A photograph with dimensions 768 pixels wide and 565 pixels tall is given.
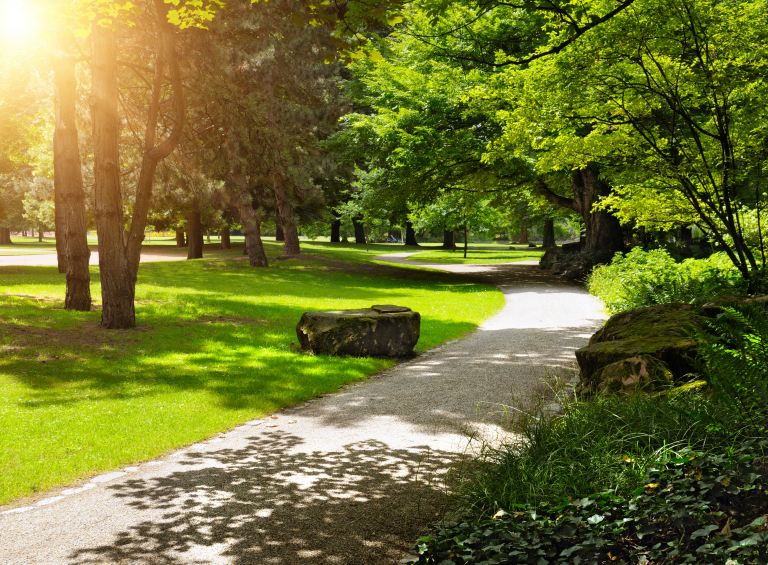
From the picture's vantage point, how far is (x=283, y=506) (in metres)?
4.38

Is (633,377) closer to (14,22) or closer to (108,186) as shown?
(108,186)

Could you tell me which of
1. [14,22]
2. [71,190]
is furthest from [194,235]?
[71,190]

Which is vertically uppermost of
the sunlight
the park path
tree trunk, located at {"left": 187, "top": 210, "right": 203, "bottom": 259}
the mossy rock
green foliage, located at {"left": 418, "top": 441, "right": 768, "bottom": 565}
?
the sunlight

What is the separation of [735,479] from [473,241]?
84.9 meters

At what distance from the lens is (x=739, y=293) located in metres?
9.95

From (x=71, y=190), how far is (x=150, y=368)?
21.3 ft

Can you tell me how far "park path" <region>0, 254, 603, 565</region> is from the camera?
3762mm

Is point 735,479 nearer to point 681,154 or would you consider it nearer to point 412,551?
point 412,551

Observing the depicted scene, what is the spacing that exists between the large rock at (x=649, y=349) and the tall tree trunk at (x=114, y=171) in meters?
9.04

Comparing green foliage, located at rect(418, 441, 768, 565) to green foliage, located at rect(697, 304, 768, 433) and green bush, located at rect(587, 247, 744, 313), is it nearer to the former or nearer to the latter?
green foliage, located at rect(697, 304, 768, 433)

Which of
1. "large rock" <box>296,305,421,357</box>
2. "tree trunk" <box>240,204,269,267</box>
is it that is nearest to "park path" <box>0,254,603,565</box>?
"large rock" <box>296,305,421,357</box>

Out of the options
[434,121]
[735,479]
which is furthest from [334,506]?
[434,121]

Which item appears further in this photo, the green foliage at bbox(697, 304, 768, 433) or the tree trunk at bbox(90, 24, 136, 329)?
the tree trunk at bbox(90, 24, 136, 329)

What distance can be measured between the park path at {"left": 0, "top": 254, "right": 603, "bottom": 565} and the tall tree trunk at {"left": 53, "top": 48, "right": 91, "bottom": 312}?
8.54 metres
